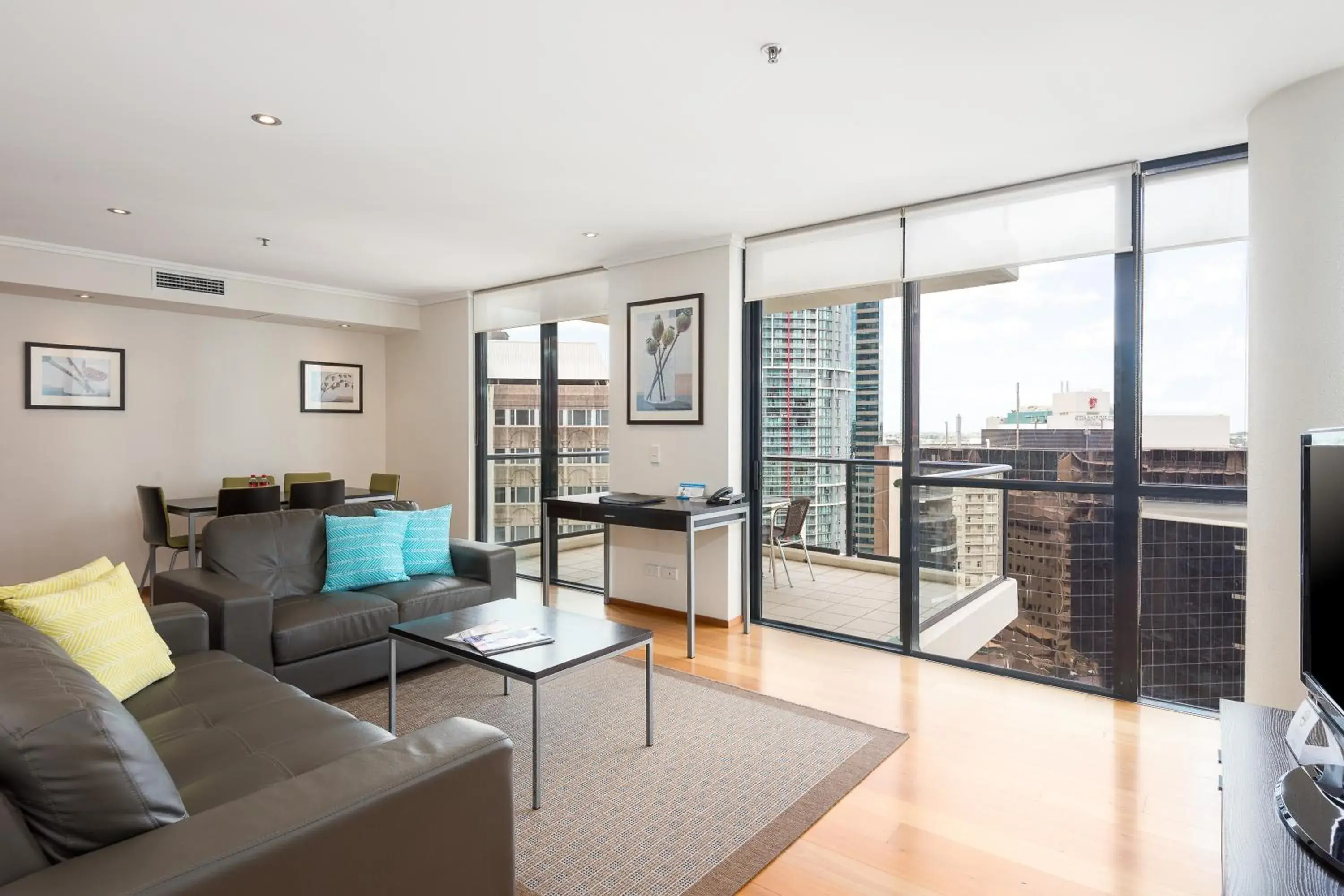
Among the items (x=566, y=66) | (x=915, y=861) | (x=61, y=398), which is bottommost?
(x=915, y=861)

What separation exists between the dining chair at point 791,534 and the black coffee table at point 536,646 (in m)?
1.80

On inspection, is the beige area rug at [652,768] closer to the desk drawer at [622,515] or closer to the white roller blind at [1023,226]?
Answer: the desk drawer at [622,515]

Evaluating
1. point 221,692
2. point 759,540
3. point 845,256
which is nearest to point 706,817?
point 221,692

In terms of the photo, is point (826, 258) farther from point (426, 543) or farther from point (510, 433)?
point (510, 433)

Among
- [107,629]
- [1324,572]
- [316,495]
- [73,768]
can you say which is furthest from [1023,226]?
[316,495]

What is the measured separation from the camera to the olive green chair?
19.3ft

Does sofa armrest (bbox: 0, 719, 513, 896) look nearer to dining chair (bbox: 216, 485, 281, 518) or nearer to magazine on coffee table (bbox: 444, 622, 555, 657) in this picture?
magazine on coffee table (bbox: 444, 622, 555, 657)

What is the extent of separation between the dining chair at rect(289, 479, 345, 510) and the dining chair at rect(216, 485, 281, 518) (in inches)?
6.3

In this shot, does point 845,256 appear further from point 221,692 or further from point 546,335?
point 221,692

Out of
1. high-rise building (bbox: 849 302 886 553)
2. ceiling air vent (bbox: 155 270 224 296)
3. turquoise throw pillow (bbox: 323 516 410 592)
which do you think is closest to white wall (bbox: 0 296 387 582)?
ceiling air vent (bbox: 155 270 224 296)

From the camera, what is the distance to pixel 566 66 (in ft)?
7.63

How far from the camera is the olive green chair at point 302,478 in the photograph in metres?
5.87

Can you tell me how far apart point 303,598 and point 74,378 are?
3.28 meters

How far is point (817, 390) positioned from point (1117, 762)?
2.44m
